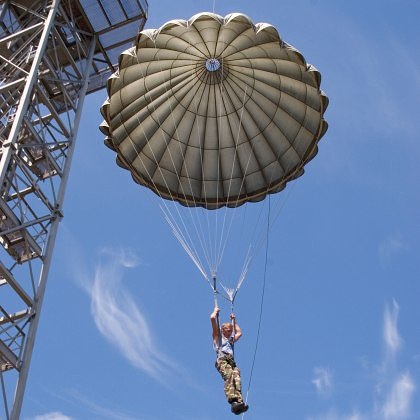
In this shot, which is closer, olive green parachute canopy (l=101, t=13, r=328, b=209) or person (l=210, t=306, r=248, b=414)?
person (l=210, t=306, r=248, b=414)

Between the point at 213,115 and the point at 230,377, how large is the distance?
9.38 meters

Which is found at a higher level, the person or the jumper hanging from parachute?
the jumper hanging from parachute

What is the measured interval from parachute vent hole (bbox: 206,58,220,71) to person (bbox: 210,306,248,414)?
8.01 metres

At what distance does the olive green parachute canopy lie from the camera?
20766mm

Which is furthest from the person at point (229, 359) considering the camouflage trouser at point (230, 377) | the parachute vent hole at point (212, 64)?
the parachute vent hole at point (212, 64)

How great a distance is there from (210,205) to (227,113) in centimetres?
310

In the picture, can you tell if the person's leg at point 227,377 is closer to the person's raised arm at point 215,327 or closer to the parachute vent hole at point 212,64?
the person's raised arm at point 215,327

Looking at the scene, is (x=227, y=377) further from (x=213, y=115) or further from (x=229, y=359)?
(x=213, y=115)

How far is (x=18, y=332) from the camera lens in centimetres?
1752

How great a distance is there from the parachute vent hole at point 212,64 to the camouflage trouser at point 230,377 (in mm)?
9235

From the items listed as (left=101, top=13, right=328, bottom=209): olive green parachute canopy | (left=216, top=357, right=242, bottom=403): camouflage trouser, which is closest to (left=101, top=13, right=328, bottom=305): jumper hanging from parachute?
(left=101, top=13, right=328, bottom=209): olive green parachute canopy

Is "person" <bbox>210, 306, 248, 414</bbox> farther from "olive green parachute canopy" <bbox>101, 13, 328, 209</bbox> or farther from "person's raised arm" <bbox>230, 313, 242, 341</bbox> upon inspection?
"olive green parachute canopy" <bbox>101, 13, 328, 209</bbox>

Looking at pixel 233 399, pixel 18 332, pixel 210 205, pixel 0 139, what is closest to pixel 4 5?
pixel 0 139

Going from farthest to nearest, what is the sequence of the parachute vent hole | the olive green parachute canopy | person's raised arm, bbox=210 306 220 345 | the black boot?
the parachute vent hole < the olive green parachute canopy < person's raised arm, bbox=210 306 220 345 < the black boot
